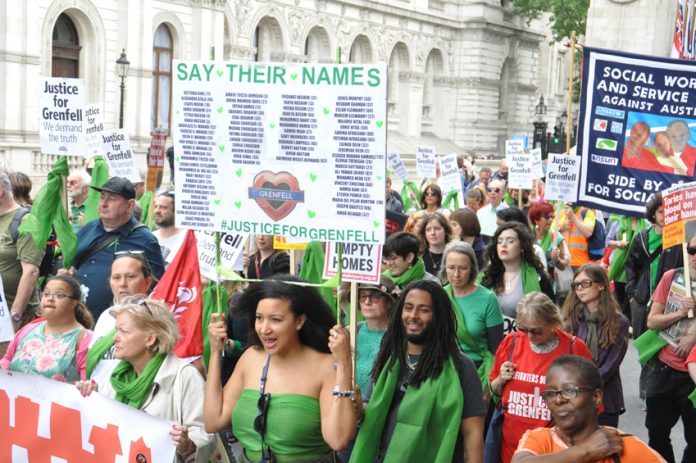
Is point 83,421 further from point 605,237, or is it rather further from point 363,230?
point 605,237

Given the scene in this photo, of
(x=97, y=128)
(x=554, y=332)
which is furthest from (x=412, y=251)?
(x=97, y=128)

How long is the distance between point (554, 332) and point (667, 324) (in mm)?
1344

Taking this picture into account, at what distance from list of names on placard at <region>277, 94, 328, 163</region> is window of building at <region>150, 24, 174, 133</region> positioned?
92.0ft

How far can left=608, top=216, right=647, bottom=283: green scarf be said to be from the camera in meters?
10.1

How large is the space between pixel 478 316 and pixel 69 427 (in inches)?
95.4

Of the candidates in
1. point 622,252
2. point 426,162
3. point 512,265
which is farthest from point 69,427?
point 426,162

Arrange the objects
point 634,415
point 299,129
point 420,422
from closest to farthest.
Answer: point 420,422 → point 299,129 → point 634,415

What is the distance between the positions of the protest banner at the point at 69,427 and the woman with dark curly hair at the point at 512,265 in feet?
A: 10.4

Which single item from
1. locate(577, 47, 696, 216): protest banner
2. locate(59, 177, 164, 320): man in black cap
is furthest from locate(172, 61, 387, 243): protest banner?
locate(577, 47, 696, 216): protest banner

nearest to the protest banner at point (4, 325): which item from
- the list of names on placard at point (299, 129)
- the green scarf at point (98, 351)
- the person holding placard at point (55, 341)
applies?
the person holding placard at point (55, 341)

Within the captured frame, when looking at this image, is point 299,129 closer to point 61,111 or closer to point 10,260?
point 10,260

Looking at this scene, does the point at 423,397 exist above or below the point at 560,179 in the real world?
below

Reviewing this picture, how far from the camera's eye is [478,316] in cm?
645

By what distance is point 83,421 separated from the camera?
5234 millimetres
